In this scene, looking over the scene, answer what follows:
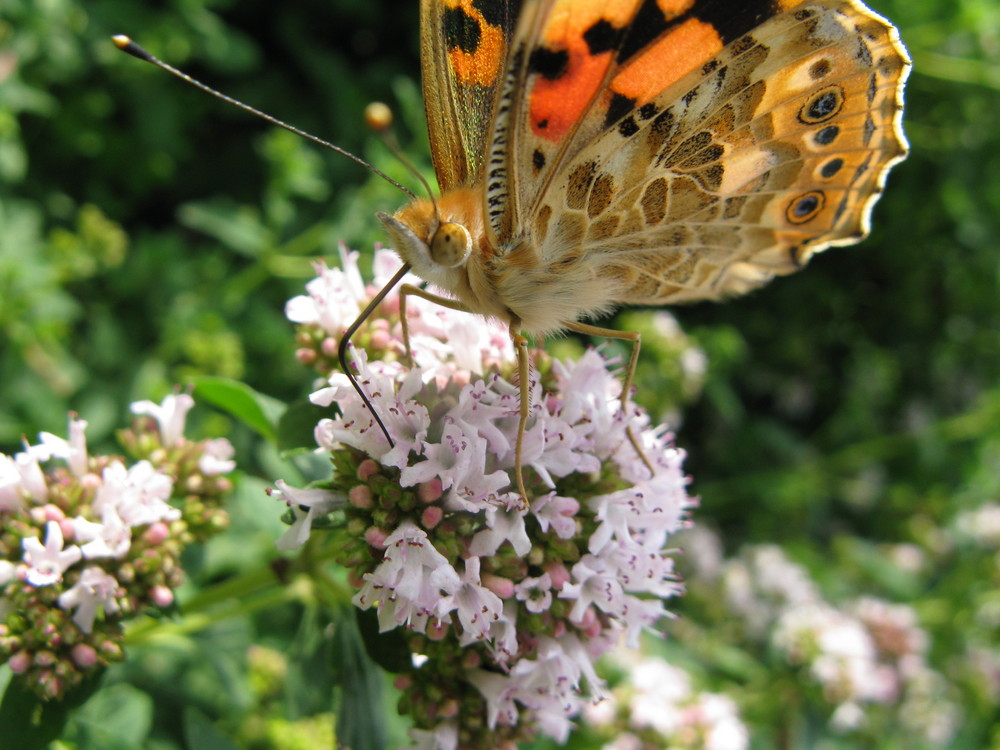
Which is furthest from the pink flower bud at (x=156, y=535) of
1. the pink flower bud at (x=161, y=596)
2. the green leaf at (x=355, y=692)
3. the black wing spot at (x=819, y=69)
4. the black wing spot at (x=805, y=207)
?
the black wing spot at (x=819, y=69)

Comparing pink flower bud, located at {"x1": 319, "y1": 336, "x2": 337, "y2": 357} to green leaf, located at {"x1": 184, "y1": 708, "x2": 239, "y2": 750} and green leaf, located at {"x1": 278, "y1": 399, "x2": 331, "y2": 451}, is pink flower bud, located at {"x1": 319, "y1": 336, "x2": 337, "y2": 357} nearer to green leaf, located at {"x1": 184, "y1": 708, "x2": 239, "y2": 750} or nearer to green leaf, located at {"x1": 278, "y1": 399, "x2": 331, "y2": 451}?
green leaf, located at {"x1": 278, "y1": 399, "x2": 331, "y2": 451}

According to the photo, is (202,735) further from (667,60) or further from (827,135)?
(827,135)

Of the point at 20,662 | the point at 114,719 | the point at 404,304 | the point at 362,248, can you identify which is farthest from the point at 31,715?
the point at 362,248

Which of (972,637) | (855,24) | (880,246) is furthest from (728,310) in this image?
(855,24)

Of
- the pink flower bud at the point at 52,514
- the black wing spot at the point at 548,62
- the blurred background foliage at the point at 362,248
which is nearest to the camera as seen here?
the black wing spot at the point at 548,62

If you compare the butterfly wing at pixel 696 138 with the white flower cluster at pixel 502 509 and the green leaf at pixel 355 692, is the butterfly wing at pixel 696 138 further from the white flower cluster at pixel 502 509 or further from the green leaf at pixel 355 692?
the green leaf at pixel 355 692

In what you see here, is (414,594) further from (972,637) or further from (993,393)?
(993,393)
